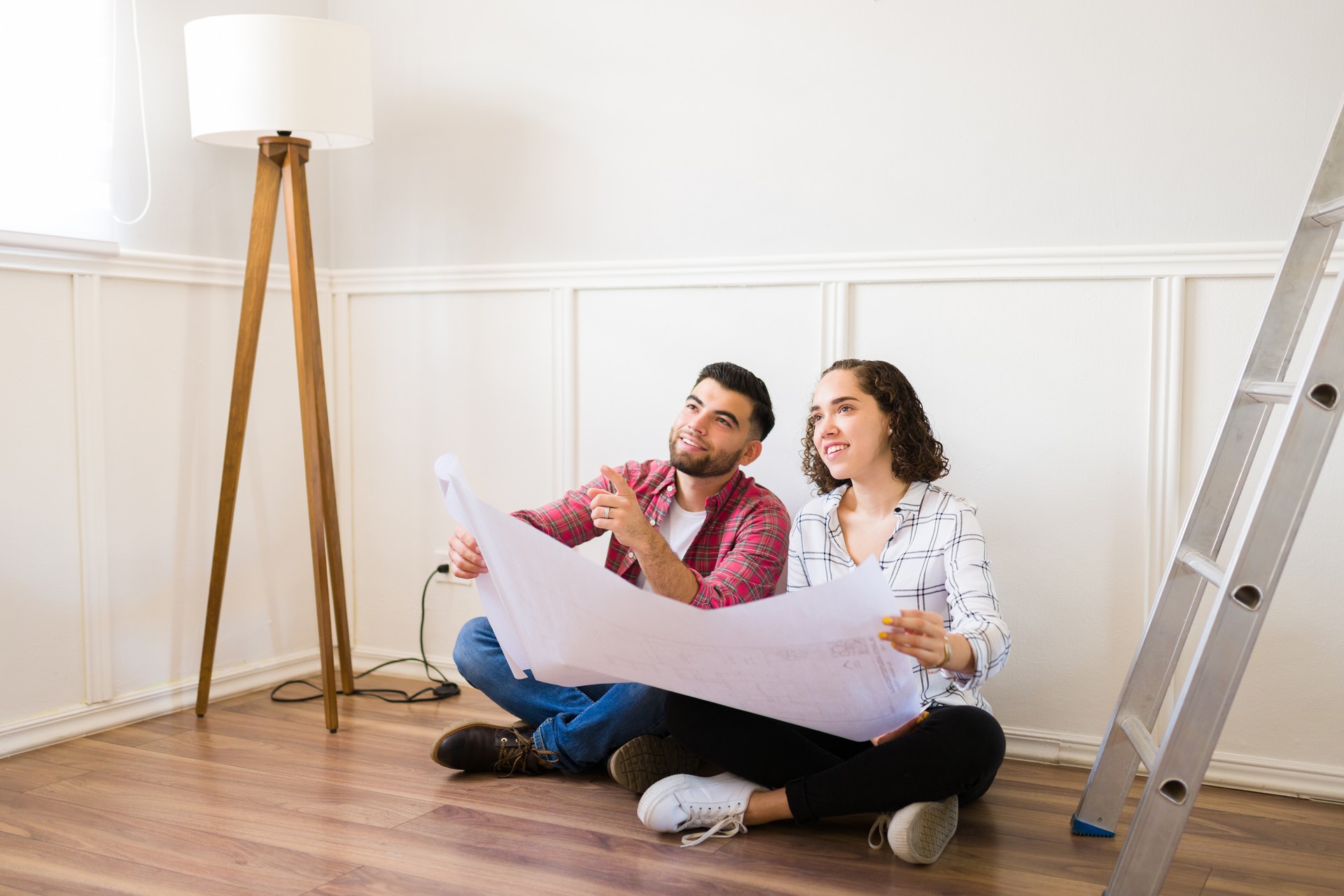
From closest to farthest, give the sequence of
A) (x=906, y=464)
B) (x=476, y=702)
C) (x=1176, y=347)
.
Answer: (x=906, y=464) < (x=1176, y=347) < (x=476, y=702)

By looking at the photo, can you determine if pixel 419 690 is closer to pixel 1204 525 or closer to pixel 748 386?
pixel 748 386

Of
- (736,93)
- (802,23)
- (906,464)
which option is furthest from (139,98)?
(906,464)

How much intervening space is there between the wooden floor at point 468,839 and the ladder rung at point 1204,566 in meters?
0.44

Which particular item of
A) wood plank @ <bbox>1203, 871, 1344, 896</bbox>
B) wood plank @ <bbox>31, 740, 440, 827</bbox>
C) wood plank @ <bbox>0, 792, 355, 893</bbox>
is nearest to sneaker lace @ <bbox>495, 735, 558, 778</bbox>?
wood plank @ <bbox>31, 740, 440, 827</bbox>

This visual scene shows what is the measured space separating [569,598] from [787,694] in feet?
1.05

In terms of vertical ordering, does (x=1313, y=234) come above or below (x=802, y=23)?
below

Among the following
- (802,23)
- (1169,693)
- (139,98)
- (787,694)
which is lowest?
(1169,693)

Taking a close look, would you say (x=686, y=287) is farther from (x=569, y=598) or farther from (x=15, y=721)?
(x=15, y=721)

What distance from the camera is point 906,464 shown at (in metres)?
1.81

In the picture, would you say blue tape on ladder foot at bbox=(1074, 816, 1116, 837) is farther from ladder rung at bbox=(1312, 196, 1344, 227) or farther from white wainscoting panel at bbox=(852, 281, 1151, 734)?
ladder rung at bbox=(1312, 196, 1344, 227)

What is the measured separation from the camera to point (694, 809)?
164cm

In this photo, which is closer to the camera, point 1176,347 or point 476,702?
point 1176,347

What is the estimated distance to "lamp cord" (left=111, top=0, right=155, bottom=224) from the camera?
2205mm

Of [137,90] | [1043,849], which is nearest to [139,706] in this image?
[137,90]
